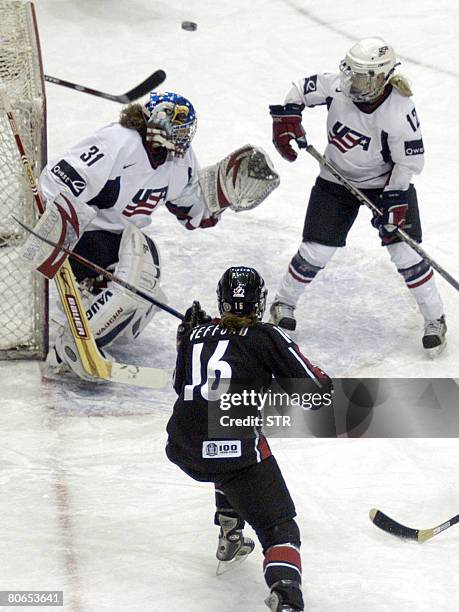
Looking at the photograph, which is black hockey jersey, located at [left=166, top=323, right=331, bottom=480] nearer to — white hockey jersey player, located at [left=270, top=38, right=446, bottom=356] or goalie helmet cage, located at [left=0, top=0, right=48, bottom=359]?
goalie helmet cage, located at [left=0, top=0, right=48, bottom=359]

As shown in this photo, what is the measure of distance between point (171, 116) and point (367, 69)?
0.64 metres

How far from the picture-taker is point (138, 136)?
3994 mm

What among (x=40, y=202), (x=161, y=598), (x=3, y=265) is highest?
(x=40, y=202)

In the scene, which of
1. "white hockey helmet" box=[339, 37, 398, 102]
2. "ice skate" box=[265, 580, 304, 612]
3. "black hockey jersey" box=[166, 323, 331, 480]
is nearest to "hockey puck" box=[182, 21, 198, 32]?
"white hockey helmet" box=[339, 37, 398, 102]

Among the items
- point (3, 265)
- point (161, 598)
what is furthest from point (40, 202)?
point (161, 598)

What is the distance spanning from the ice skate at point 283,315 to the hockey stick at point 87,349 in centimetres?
70

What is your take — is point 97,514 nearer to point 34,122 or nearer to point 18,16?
point 34,122

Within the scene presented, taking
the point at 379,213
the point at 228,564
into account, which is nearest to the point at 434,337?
the point at 379,213

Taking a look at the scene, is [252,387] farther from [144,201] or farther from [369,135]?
[369,135]

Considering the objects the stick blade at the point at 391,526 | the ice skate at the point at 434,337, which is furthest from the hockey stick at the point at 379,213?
the stick blade at the point at 391,526

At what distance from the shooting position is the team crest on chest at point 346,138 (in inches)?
165

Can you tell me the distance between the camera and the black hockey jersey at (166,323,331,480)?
2.84 meters

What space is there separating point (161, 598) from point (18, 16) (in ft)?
7.88

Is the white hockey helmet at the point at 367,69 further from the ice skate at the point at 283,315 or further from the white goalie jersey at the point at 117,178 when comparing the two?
the ice skate at the point at 283,315
